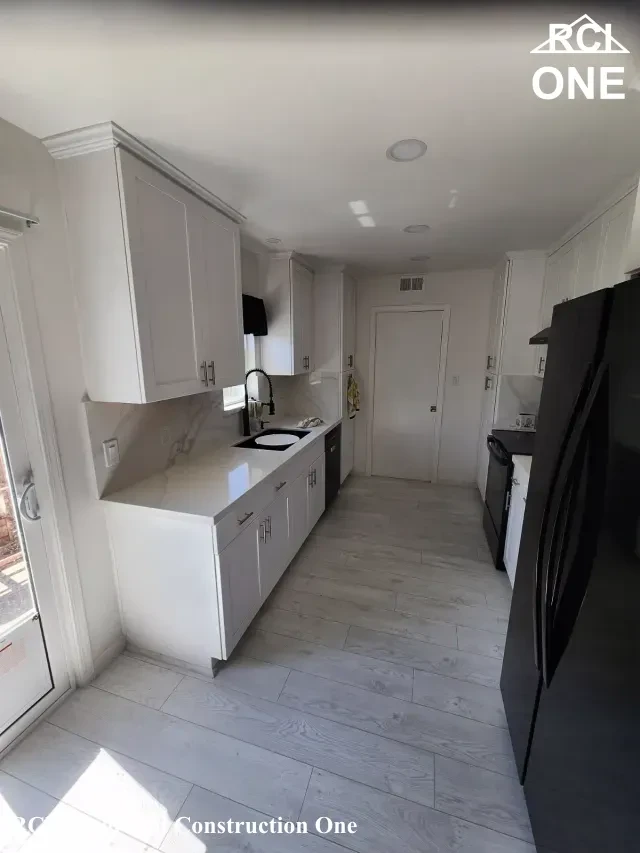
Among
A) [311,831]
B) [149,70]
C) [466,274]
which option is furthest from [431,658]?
[466,274]

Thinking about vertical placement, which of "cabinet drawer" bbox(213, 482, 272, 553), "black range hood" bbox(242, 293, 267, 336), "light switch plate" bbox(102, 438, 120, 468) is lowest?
"cabinet drawer" bbox(213, 482, 272, 553)

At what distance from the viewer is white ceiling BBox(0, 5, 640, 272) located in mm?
899

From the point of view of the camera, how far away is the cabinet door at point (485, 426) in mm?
Result: 3396

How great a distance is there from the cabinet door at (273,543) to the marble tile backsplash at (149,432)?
73 centimetres

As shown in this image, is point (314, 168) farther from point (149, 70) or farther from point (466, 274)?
point (466, 274)

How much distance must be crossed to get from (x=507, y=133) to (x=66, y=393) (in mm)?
2118

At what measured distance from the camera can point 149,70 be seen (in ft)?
3.38

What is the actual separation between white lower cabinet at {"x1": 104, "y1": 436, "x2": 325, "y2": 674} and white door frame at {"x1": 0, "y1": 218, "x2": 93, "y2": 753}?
0.23m

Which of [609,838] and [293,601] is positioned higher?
[609,838]

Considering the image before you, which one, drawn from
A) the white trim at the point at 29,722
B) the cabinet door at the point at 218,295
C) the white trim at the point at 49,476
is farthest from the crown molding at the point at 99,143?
the white trim at the point at 29,722

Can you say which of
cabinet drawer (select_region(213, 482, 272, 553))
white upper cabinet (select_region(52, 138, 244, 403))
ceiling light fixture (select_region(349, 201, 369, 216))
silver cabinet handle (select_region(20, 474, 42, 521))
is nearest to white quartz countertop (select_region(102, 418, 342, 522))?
cabinet drawer (select_region(213, 482, 272, 553))

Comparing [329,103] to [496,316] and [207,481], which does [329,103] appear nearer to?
[207,481]

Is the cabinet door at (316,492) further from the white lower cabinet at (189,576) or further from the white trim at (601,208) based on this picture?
the white trim at (601,208)

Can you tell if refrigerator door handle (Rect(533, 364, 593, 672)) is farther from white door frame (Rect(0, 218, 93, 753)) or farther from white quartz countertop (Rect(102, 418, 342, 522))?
white door frame (Rect(0, 218, 93, 753))
